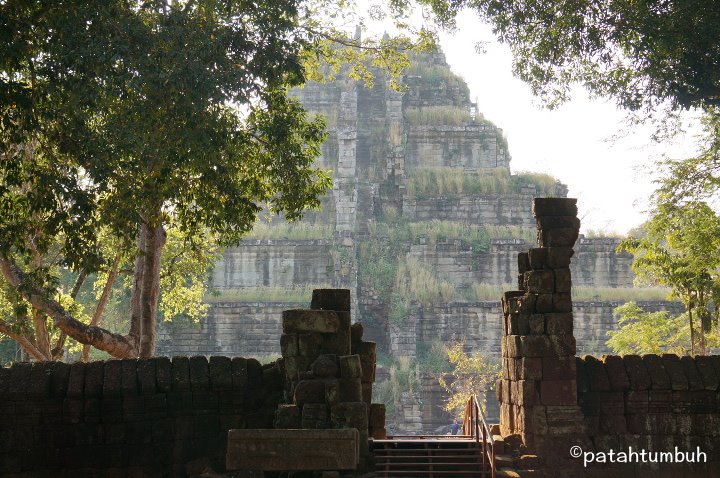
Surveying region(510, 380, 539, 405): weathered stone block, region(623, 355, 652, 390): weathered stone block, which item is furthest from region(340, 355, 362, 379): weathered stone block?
region(623, 355, 652, 390): weathered stone block

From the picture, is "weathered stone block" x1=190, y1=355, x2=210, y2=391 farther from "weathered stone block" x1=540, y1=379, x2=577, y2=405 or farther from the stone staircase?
"weathered stone block" x1=540, y1=379, x2=577, y2=405

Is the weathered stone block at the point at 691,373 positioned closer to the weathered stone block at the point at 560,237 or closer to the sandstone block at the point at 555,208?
the weathered stone block at the point at 560,237

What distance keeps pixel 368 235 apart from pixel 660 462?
18750 millimetres

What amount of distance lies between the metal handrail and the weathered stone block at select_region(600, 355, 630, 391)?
59.6 inches

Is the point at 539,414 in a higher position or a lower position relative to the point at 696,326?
lower

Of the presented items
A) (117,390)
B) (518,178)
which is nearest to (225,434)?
(117,390)

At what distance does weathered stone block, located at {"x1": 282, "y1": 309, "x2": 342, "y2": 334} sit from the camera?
31.2 ft

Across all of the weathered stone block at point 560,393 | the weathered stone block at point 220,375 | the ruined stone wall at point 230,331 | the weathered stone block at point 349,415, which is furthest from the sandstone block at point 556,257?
the ruined stone wall at point 230,331

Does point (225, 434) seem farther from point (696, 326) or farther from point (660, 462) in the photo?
point (696, 326)

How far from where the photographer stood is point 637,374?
10398 millimetres

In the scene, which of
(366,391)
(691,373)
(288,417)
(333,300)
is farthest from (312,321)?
(691,373)

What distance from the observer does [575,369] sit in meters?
10.5

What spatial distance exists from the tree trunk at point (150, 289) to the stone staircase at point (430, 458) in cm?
422

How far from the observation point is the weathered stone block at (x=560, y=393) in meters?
10.4
